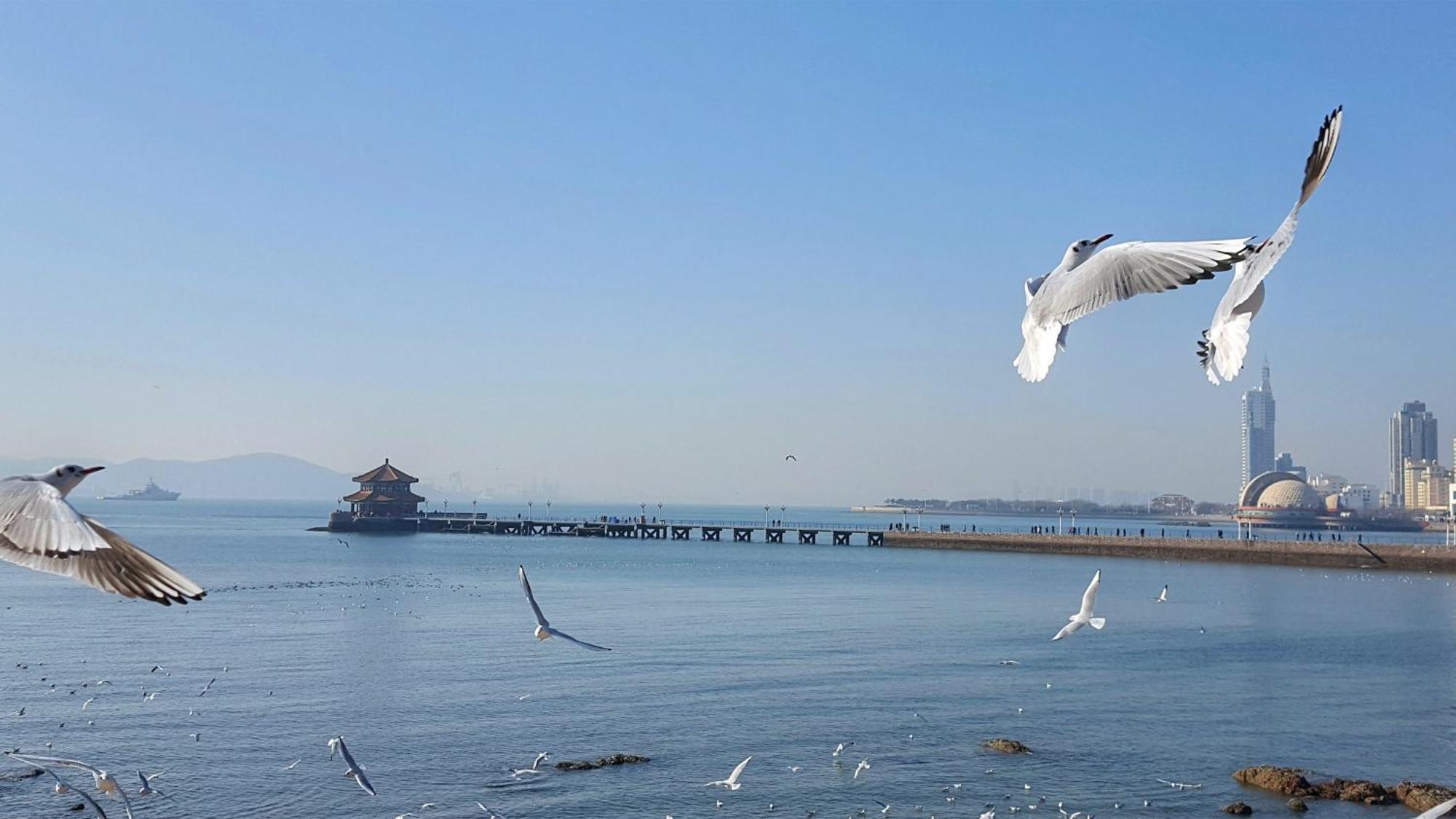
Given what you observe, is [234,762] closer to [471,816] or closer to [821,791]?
[471,816]

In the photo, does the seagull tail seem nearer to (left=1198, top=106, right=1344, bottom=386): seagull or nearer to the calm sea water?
(left=1198, top=106, right=1344, bottom=386): seagull

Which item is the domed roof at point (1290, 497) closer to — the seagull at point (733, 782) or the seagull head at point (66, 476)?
A: the seagull at point (733, 782)

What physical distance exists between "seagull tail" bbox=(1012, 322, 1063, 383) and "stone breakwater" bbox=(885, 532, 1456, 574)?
74.1m

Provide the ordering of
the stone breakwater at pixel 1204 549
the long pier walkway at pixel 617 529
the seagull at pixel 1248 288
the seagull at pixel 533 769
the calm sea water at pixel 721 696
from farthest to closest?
the long pier walkway at pixel 617 529 → the stone breakwater at pixel 1204 549 → the seagull at pixel 533 769 → the calm sea water at pixel 721 696 → the seagull at pixel 1248 288

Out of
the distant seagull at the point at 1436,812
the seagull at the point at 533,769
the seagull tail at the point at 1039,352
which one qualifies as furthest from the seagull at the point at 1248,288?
the seagull at the point at 533,769

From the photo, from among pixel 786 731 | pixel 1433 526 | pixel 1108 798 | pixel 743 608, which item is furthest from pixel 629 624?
pixel 1433 526

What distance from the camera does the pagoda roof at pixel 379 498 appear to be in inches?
4498

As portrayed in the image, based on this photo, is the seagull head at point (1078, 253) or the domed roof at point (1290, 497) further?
the domed roof at point (1290, 497)

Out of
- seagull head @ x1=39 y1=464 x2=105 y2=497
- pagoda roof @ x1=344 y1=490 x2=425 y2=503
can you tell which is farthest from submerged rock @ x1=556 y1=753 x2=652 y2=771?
pagoda roof @ x1=344 y1=490 x2=425 y2=503

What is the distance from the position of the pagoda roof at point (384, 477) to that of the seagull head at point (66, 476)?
11314 cm

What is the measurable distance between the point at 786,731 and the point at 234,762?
1109 cm

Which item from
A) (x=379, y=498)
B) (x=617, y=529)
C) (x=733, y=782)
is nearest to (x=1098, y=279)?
(x=733, y=782)

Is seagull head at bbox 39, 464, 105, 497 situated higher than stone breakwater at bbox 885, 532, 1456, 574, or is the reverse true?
seagull head at bbox 39, 464, 105, 497

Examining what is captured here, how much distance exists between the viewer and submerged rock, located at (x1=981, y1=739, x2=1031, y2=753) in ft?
77.2
